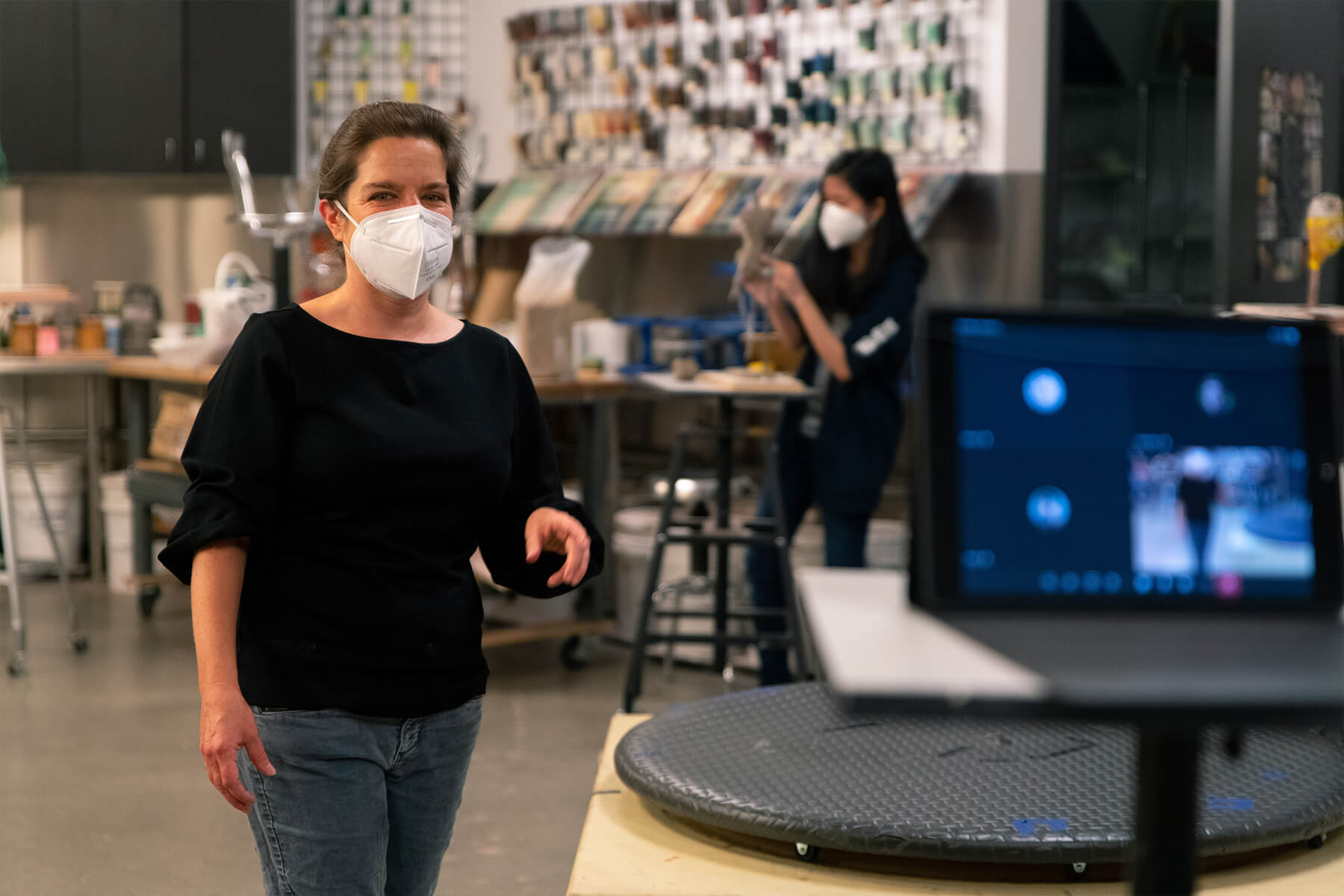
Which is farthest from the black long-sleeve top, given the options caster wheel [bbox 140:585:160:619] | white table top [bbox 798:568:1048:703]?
caster wheel [bbox 140:585:160:619]

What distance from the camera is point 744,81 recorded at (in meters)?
6.20

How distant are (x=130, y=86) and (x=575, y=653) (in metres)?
3.72

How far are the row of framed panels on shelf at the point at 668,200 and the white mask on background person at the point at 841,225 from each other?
855 mm

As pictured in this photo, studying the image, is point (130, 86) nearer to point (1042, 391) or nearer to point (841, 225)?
point (841, 225)

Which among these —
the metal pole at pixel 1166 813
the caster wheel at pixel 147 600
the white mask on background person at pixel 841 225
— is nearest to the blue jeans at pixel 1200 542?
the metal pole at pixel 1166 813

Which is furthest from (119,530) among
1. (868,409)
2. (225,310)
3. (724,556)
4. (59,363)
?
(868,409)

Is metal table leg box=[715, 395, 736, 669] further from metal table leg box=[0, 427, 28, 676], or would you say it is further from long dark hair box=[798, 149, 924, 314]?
metal table leg box=[0, 427, 28, 676]

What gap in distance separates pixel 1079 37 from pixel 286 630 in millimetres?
4789

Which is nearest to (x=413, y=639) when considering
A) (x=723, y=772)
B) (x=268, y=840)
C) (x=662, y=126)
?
(x=268, y=840)

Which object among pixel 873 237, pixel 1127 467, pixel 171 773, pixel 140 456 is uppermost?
pixel 873 237

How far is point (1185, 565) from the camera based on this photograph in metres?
1.06

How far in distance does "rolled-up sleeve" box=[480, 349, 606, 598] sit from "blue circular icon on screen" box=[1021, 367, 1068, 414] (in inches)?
37.2

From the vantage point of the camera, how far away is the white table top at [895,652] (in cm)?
85

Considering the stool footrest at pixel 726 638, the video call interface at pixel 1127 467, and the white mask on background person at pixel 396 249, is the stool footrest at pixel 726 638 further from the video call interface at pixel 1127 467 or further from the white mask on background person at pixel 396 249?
the video call interface at pixel 1127 467
